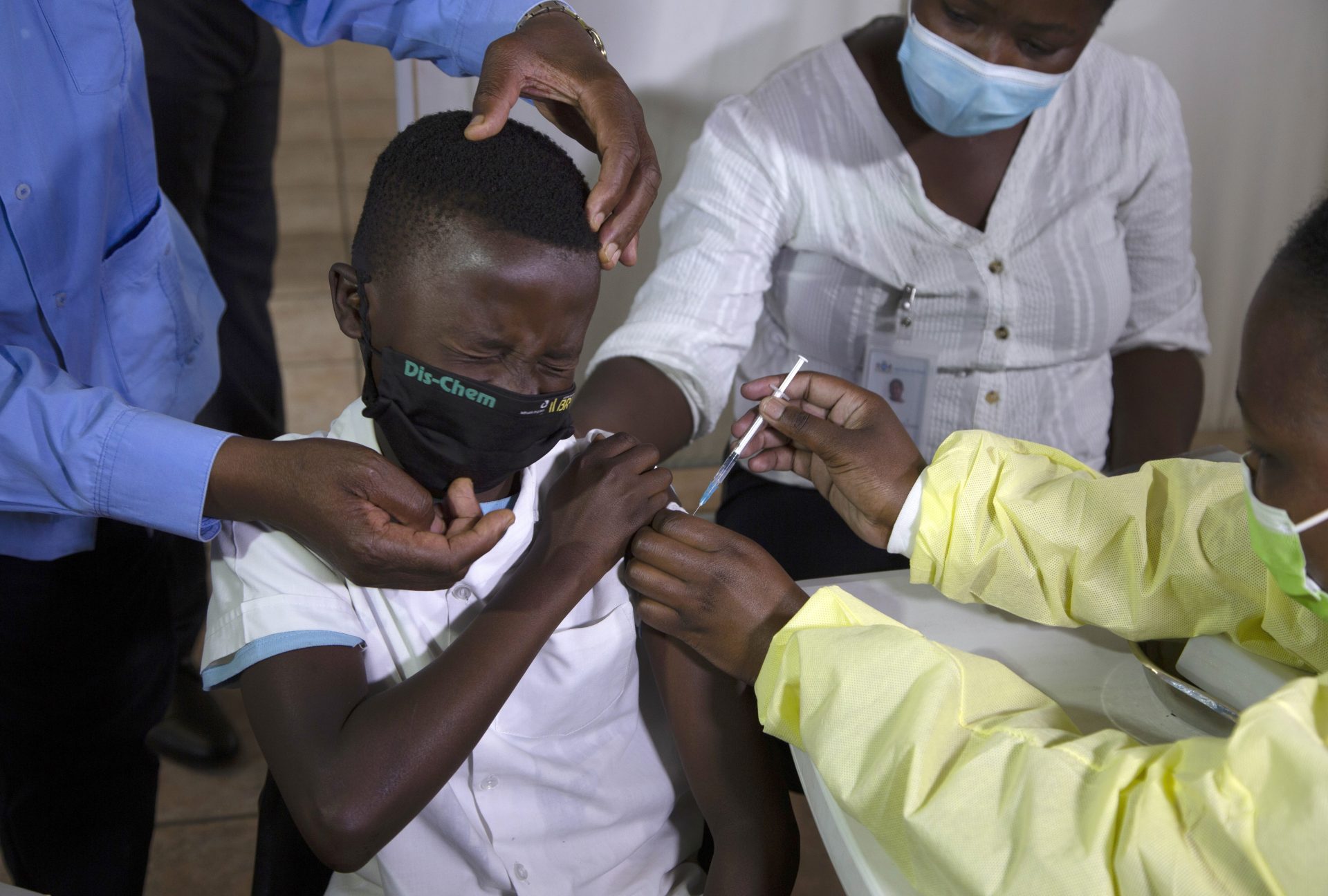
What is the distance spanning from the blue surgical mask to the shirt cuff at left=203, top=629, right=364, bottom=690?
120cm

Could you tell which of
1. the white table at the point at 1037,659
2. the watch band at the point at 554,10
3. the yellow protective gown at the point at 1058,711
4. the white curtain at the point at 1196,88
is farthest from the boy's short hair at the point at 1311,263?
the white curtain at the point at 1196,88

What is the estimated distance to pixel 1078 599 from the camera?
1223 mm

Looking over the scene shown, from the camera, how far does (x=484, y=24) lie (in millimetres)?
1438

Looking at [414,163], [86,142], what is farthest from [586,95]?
[86,142]

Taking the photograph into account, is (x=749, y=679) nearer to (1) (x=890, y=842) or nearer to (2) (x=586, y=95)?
(1) (x=890, y=842)

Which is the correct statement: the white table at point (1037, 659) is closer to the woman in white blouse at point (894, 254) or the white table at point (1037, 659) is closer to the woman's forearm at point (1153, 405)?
the woman in white blouse at point (894, 254)

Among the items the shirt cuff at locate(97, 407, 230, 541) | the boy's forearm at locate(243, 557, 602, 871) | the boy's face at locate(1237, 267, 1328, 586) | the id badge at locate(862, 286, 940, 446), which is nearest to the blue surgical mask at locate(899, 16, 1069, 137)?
the id badge at locate(862, 286, 940, 446)

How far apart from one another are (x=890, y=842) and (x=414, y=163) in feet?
2.68

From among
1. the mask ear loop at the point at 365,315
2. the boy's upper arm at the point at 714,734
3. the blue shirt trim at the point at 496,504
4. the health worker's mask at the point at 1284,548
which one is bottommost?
the boy's upper arm at the point at 714,734

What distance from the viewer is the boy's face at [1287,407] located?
35.9 inches

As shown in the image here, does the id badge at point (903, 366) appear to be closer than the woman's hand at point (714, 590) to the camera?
No

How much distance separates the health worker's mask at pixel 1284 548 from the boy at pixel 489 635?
1.85ft

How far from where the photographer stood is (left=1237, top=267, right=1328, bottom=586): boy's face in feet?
2.99

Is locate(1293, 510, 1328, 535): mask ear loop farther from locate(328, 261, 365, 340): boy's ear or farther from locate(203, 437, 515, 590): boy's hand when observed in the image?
locate(328, 261, 365, 340): boy's ear
